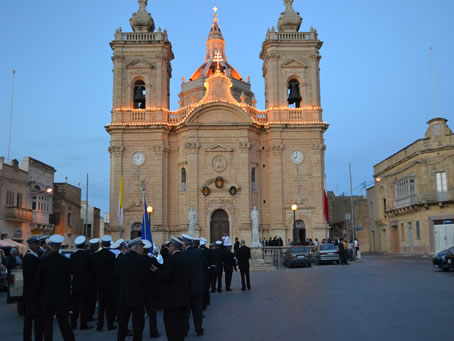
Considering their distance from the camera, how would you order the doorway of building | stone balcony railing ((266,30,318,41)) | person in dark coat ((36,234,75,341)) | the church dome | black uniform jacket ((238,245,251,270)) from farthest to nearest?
1. the church dome
2. the doorway of building
3. stone balcony railing ((266,30,318,41))
4. black uniform jacket ((238,245,251,270))
5. person in dark coat ((36,234,75,341))

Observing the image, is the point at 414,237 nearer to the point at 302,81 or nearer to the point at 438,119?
the point at 438,119

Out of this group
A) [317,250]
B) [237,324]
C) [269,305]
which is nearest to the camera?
[237,324]

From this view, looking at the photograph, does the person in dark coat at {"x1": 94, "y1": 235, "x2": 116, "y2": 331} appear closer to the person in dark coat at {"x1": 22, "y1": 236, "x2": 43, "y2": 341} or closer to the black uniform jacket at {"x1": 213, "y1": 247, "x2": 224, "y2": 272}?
the person in dark coat at {"x1": 22, "y1": 236, "x2": 43, "y2": 341}

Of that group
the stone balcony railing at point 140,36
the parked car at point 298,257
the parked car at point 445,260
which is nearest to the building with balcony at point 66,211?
the stone balcony railing at point 140,36

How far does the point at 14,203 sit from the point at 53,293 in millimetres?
33813

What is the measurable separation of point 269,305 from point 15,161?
105ft

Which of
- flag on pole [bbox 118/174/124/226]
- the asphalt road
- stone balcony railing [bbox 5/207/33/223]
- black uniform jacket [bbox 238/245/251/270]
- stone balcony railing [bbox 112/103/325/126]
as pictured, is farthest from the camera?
stone balcony railing [bbox 112/103/325/126]

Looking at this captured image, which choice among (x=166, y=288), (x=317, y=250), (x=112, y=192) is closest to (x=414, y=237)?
(x=317, y=250)

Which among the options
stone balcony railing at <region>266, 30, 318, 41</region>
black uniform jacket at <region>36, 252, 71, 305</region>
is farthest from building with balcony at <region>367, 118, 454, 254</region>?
black uniform jacket at <region>36, 252, 71, 305</region>

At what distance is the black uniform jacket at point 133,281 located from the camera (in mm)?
7988

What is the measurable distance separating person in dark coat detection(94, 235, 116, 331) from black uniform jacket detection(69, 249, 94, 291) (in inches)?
8.7

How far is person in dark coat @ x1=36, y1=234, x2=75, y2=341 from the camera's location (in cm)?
791

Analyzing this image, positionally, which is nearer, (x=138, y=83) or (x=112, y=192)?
(x=112, y=192)

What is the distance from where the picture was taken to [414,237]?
42.1 metres
